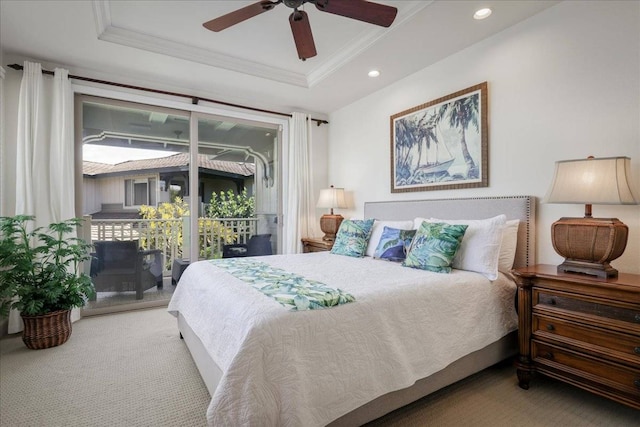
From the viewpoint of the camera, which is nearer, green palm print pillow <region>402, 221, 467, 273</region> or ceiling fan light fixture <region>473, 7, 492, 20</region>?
green palm print pillow <region>402, 221, 467, 273</region>

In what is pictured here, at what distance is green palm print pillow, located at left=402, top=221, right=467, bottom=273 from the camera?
2.23 metres

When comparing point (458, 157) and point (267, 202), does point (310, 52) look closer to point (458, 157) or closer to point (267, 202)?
point (458, 157)

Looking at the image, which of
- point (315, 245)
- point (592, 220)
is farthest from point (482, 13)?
point (315, 245)

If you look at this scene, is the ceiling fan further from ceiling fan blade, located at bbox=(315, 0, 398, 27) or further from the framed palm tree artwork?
the framed palm tree artwork

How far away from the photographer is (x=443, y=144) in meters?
3.08

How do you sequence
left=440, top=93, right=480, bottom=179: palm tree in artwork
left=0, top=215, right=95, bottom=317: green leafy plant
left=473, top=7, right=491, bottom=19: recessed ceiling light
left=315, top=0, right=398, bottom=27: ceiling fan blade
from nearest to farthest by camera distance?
left=315, top=0, right=398, bottom=27: ceiling fan blade
left=473, top=7, right=491, bottom=19: recessed ceiling light
left=0, top=215, right=95, bottom=317: green leafy plant
left=440, top=93, right=480, bottom=179: palm tree in artwork

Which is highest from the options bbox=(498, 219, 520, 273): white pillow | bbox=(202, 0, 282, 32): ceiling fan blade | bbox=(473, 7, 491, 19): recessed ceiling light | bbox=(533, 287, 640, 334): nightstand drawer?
bbox=(473, 7, 491, 19): recessed ceiling light

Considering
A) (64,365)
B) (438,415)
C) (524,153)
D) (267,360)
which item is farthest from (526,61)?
(64,365)

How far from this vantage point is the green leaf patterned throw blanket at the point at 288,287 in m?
1.50

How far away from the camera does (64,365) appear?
7.57ft

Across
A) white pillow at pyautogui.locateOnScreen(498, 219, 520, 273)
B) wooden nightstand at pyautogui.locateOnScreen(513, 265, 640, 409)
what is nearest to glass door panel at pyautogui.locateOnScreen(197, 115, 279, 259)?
white pillow at pyautogui.locateOnScreen(498, 219, 520, 273)

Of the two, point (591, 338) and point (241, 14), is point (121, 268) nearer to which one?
point (241, 14)

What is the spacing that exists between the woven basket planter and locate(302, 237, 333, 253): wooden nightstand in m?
2.60

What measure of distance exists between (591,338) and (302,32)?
250 centimetres
